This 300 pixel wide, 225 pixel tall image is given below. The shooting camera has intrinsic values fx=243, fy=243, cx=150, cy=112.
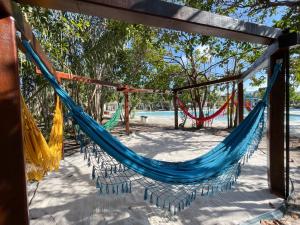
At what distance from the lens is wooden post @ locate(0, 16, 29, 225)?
3.32 ft

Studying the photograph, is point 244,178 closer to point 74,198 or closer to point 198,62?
point 74,198

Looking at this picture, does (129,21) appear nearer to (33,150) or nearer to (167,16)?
(167,16)

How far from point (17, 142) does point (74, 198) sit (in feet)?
3.92

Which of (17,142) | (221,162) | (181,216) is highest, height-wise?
(17,142)

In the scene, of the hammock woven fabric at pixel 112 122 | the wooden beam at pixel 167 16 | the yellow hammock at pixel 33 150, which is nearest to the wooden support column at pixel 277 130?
the wooden beam at pixel 167 16

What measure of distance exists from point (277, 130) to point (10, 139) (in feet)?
6.37

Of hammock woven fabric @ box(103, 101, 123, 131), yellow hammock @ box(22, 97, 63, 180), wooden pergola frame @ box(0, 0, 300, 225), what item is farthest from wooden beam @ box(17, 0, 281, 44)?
hammock woven fabric @ box(103, 101, 123, 131)

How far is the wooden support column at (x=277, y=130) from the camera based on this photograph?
6.57ft

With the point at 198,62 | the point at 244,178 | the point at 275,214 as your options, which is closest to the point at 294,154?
the point at 244,178

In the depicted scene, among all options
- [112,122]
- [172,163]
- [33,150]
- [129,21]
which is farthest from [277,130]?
[112,122]

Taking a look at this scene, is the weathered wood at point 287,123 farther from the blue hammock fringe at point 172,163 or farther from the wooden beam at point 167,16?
the wooden beam at point 167,16

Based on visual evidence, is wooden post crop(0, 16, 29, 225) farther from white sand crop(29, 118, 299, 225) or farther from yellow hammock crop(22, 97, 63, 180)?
white sand crop(29, 118, 299, 225)

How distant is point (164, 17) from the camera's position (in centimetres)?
150

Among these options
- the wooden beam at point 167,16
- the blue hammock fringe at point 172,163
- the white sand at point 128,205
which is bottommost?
the white sand at point 128,205
